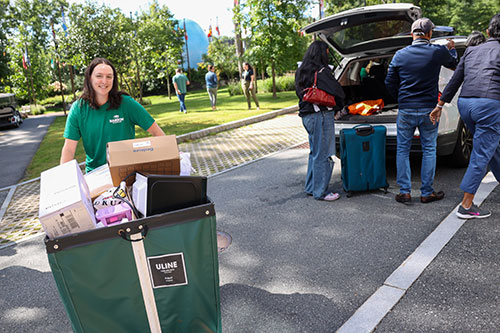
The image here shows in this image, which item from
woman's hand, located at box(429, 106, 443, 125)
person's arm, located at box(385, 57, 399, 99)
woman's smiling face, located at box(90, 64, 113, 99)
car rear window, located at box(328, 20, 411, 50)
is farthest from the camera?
car rear window, located at box(328, 20, 411, 50)

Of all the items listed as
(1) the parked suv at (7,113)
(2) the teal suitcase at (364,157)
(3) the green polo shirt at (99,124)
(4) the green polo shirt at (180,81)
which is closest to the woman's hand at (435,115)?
(2) the teal suitcase at (364,157)

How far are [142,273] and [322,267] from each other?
1810 millimetres

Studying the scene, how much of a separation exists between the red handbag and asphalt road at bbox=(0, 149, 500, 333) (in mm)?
1289

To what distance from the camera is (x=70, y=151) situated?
308cm

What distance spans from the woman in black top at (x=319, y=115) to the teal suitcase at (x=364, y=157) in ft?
0.71

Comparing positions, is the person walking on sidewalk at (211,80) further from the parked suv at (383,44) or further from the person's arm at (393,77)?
the person's arm at (393,77)

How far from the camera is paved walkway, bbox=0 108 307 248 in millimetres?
5367

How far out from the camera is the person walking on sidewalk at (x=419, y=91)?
165 inches

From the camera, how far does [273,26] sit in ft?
52.0

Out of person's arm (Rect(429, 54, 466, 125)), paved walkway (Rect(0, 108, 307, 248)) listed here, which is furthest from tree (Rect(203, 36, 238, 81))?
person's arm (Rect(429, 54, 466, 125))

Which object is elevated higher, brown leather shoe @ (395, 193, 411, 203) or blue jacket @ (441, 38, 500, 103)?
blue jacket @ (441, 38, 500, 103)

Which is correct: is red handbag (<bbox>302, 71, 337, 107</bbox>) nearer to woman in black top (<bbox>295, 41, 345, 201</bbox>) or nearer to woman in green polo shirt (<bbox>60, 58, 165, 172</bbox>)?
woman in black top (<bbox>295, 41, 345, 201</bbox>)

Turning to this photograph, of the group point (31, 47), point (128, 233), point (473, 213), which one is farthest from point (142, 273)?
point (31, 47)

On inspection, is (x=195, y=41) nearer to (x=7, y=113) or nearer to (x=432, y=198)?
(x=7, y=113)
